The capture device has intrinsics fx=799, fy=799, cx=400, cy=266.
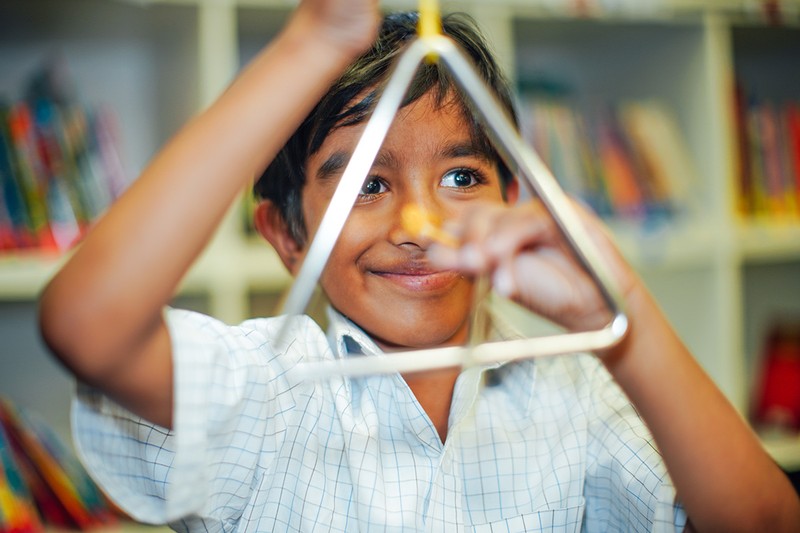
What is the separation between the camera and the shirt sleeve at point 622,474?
702 millimetres

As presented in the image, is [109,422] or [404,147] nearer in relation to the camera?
[109,422]

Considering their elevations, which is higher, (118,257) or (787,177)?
(787,177)

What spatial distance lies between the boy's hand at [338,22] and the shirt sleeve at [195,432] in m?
0.23

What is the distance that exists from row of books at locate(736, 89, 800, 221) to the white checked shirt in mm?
981

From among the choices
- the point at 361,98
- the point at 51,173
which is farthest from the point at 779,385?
the point at 51,173

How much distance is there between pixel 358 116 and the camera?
0.79 m

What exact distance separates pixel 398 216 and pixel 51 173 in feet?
2.32

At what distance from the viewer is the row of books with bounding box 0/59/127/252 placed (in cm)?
121

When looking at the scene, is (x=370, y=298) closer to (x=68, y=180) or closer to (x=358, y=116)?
(x=358, y=116)

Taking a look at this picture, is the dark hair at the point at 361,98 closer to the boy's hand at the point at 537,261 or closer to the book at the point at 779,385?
the boy's hand at the point at 537,261

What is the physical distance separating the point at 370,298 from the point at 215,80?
0.66m

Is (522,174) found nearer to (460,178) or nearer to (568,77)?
(460,178)

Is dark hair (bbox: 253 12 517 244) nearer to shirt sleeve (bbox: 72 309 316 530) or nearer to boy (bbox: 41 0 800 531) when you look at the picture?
boy (bbox: 41 0 800 531)

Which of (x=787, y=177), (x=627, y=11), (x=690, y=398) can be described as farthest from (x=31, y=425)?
(x=787, y=177)
